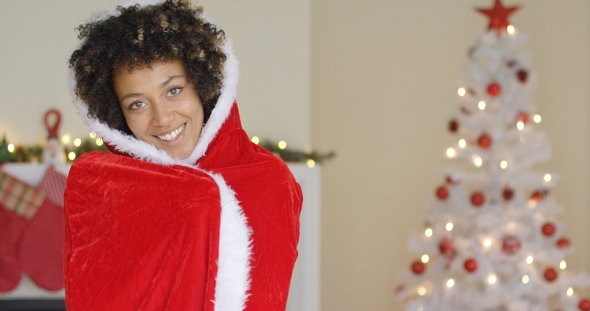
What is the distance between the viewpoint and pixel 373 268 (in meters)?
3.78

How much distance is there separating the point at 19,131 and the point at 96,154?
6.50 ft

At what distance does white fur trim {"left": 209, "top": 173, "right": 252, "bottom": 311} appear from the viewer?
3.72 ft

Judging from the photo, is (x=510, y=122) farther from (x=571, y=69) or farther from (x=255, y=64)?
(x=255, y=64)

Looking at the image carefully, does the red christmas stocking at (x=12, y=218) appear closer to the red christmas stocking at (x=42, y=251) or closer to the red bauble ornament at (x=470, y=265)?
the red christmas stocking at (x=42, y=251)

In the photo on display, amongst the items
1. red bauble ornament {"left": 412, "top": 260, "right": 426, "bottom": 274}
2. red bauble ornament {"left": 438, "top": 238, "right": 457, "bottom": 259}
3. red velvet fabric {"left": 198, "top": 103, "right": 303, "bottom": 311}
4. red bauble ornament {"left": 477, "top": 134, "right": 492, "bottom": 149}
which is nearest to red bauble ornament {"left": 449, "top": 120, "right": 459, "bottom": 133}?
red bauble ornament {"left": 477, "top": 134, "right": 492, "bottom": 149}

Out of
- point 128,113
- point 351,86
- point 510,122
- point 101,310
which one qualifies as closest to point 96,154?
point 128,113

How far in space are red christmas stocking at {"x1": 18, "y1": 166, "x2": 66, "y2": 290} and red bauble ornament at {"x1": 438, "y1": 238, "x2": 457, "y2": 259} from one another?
1681 millimetres

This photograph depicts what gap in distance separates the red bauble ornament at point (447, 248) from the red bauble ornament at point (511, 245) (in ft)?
0.70

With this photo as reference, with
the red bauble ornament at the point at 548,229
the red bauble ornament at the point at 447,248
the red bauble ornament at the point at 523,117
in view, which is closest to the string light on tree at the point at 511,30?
the red bauble ornament at the point at 523,117

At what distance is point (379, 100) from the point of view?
12.3 ft

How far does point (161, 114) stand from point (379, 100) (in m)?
2.65

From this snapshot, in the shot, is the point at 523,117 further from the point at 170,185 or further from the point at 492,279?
the point at 170,185

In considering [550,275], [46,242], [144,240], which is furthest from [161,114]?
[550,275]

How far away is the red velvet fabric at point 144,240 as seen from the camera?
113 centimetres
